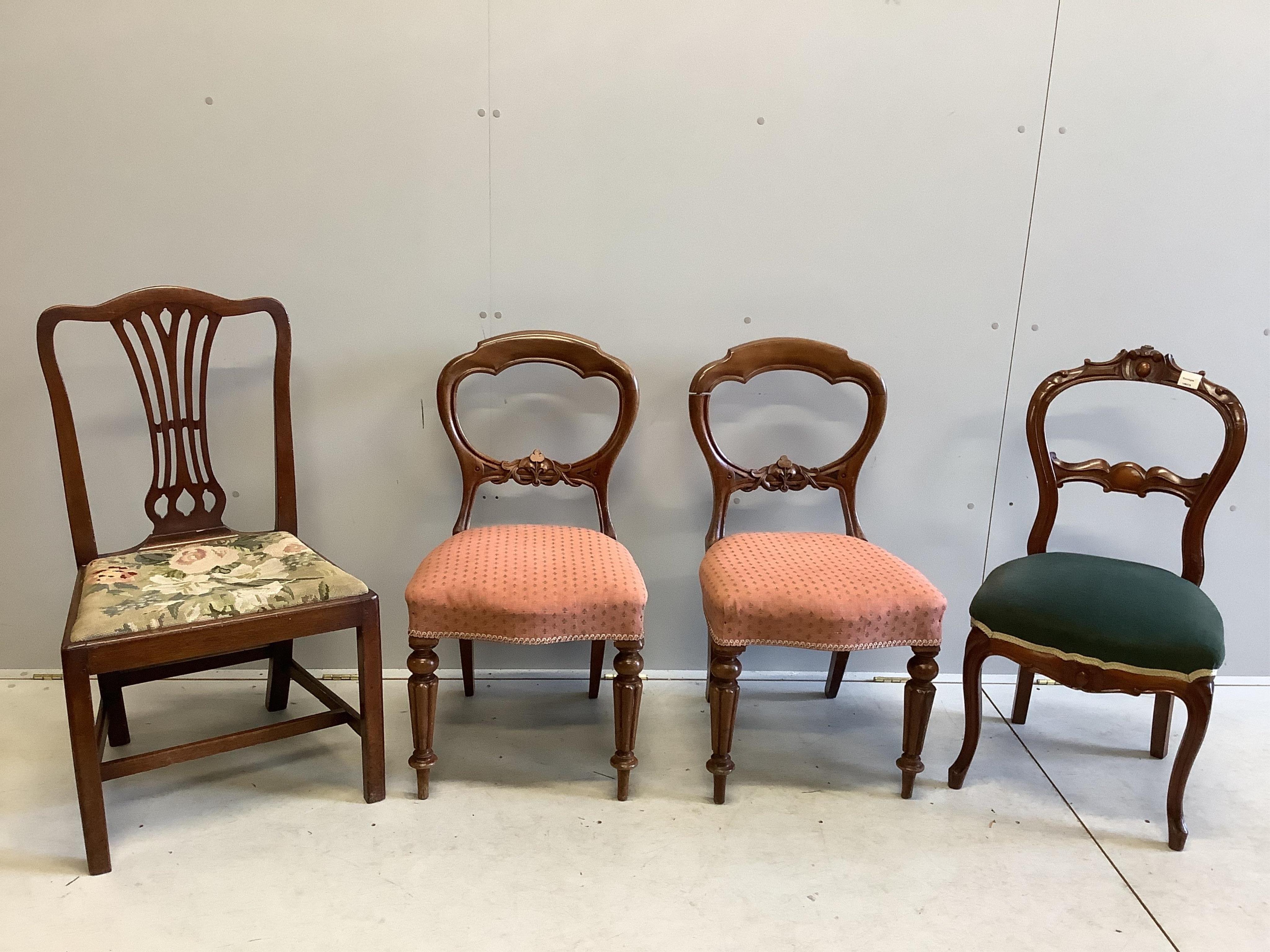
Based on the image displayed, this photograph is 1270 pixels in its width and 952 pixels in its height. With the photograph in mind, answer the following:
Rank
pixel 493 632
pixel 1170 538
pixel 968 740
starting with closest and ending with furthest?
pixel 493 632
pixel 968 740
pixel 1170 538

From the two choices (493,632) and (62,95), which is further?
(62,95)

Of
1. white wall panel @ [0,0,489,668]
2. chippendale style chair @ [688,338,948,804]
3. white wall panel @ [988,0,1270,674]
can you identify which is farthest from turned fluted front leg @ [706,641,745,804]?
white wall panel @ [988,0,1270,674]

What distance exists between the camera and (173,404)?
6.18 ft

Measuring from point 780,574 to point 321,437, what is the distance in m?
1.18

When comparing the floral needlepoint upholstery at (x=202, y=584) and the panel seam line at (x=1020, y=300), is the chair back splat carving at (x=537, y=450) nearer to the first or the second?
the floral needlepoint upholstery at (x=202, y=584)

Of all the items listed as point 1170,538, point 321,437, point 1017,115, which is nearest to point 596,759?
point 321,437

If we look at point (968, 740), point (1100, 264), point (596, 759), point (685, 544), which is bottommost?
point (596, 759)

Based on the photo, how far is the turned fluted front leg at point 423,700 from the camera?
1.75 meters

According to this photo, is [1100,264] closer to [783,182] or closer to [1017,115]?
[1017,115]

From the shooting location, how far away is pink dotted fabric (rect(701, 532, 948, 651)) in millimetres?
1737

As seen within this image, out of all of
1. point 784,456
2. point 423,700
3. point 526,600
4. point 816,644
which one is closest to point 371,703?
point 423,700

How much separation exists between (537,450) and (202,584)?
2.58 feet

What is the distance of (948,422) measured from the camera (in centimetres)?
227

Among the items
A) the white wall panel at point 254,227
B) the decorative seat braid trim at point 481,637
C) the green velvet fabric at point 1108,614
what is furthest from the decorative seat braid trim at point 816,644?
the white wall panel at point 254,227
